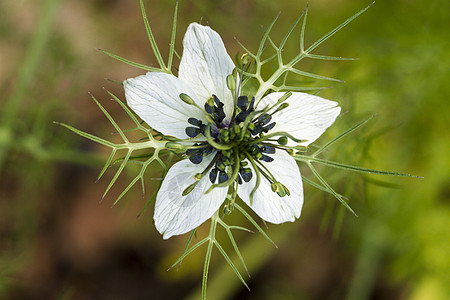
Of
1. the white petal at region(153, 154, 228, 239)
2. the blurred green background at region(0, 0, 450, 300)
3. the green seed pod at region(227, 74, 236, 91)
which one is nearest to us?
the green seed pod at region(227, 74, 236, 91)

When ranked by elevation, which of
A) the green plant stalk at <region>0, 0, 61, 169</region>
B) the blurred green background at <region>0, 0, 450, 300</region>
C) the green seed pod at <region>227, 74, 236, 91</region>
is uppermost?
the green plant stalk at <region>0, 0, 61, 169</region>

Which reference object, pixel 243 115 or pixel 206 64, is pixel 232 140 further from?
pixel 206 64

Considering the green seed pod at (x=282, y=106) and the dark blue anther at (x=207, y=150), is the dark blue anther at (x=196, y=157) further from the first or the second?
the green seed pod at (x=282, y=106)

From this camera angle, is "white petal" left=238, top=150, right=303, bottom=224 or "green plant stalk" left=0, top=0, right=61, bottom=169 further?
"green plant stalk" left=0, top=0, right=61, bottom=169

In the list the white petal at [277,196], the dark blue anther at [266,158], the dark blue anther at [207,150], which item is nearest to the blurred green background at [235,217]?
the white petal at [277,196]

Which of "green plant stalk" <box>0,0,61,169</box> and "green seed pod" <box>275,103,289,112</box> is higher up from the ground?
"green plant stalk" <box>0,0,61,169</box>

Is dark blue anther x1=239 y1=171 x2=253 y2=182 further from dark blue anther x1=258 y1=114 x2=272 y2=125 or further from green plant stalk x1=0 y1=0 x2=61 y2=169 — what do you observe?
green plant stalk x1=0 y1=0 x2=61 y2=169

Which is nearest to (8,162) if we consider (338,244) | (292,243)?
(292,243)

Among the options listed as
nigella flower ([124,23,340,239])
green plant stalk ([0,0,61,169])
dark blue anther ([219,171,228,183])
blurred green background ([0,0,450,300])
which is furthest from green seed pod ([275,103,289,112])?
green plant stalk ([0,0,61,169])
